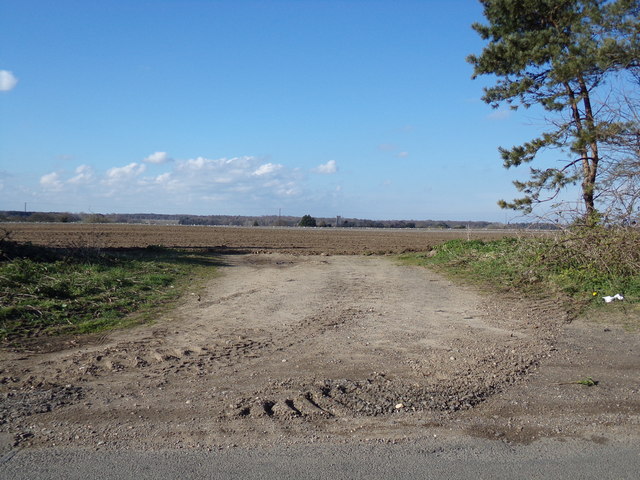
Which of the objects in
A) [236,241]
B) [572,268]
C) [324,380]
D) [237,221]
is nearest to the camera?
[324,380]

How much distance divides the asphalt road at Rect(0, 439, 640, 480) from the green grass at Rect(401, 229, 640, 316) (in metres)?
6.21

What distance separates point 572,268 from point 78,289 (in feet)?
32.9

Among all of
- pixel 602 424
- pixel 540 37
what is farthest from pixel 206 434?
pixel 540 37

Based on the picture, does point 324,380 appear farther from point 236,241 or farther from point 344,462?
point 236,241

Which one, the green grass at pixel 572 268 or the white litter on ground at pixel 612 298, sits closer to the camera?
the white litter on ground at pixel 612 298

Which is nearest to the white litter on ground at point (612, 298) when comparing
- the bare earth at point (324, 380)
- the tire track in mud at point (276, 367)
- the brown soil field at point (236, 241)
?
the bare earth at point (324, 380)

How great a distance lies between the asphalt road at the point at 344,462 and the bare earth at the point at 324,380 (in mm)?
191

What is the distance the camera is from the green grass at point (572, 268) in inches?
423

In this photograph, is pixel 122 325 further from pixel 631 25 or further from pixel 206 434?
pixel 631 25

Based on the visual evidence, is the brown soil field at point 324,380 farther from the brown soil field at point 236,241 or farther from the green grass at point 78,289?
the brown soil field at point 236,241

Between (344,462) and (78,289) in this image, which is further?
(78,289)

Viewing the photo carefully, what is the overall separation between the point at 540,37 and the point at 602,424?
1413 centimetres

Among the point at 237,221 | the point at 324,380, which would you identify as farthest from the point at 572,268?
the point at 237,221

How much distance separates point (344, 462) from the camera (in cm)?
423
